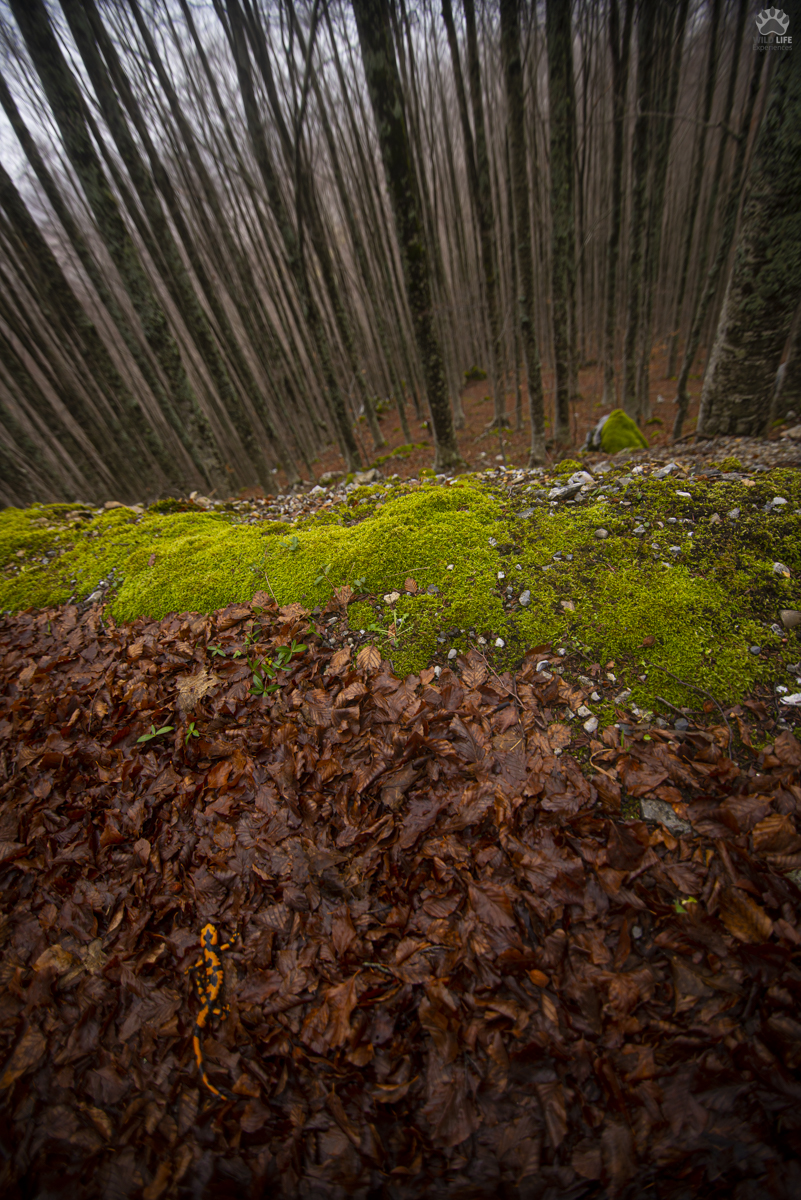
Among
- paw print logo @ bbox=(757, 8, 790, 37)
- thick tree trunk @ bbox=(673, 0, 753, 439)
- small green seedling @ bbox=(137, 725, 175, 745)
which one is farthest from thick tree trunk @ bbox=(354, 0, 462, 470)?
small green seedling @ bbox=(137, 725, 175, 745)

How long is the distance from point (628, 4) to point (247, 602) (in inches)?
465

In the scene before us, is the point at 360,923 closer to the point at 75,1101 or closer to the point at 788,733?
the point at 75,1101

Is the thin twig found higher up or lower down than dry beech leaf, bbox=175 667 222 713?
lower down

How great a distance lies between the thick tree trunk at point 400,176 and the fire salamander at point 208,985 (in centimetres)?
672

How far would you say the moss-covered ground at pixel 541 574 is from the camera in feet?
7.48

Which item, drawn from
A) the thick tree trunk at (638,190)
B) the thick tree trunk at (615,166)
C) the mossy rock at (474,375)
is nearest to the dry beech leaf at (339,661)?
the thick tree trunk at (615,166)

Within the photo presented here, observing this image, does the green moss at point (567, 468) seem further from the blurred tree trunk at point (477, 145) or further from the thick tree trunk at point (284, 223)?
the blurred tree trunk at point (477, 145)

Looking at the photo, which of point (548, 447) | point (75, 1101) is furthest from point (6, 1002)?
point (548, 447)

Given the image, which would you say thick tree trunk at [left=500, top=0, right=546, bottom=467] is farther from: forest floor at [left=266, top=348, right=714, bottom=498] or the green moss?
the green moss

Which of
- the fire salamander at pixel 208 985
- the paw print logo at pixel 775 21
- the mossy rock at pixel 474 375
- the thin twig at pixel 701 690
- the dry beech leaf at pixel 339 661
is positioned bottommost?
the mossy rock at pixel 474 375

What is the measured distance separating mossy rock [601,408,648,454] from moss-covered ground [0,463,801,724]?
4.26 metres

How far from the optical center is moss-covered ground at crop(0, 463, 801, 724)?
7.48ft

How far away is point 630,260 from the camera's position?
832 cm

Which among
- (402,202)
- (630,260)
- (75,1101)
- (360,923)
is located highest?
(402,202)
